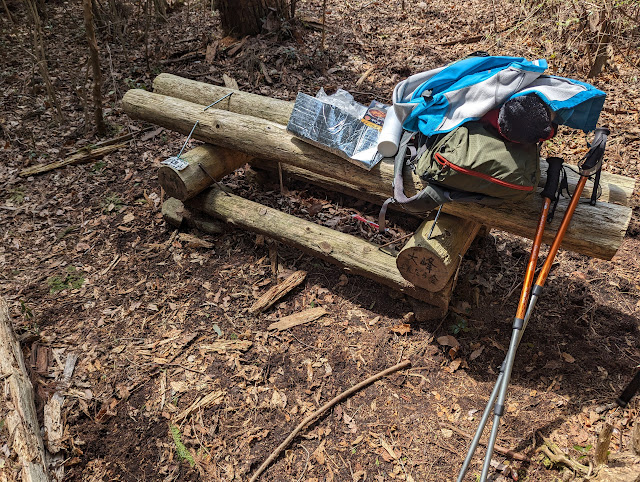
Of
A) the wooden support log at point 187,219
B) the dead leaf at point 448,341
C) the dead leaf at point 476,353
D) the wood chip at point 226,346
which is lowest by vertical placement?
the wood chip at point 226,346

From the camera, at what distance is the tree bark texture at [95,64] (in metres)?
5.59

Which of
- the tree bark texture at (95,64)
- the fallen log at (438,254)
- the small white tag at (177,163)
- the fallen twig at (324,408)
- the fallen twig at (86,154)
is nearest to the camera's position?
the fallen twig at (324,408)

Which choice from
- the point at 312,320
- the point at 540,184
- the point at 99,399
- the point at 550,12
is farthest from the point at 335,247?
the point at 550,12

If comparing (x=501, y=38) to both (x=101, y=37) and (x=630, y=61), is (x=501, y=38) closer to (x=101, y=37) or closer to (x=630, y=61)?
(x=630, y=61)

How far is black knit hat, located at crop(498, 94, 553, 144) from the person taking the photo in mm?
2863

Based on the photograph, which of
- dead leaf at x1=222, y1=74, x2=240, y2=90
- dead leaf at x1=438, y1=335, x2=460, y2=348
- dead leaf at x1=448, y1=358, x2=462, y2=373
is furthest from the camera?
dead leaf at x1=222, y1=74, x2=240, y2=90

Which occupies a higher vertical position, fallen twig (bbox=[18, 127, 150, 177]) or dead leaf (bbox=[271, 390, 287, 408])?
fallen twig (bbox=[18, 127, 150, 177])

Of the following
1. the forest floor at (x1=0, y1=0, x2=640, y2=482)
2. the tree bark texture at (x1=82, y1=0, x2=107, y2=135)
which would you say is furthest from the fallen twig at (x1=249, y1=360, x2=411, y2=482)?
the tree bark texture at (x1=82, y1=0, x2=107, y2=135)

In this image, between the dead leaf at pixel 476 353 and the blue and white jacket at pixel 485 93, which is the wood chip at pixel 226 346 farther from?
the blue and white jacket at pixel 485 93

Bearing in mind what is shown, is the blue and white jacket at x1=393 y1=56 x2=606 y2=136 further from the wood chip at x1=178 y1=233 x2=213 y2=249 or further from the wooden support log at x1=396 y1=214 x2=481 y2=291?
the wood chip at x1=178 y1=233 x2=213 y2=249

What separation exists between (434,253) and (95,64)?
5.55m

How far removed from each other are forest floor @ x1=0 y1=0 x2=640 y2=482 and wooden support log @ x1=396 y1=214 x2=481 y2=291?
1.94 ft

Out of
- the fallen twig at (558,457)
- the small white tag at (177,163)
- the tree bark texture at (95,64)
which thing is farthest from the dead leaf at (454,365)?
the tree bark texture at (95,64)

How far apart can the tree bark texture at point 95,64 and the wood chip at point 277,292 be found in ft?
13.6
